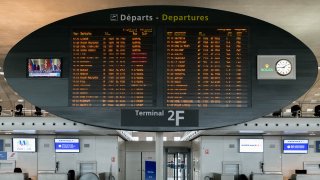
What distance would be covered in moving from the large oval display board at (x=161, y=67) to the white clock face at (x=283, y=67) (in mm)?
11

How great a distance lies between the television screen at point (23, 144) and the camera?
17750mm

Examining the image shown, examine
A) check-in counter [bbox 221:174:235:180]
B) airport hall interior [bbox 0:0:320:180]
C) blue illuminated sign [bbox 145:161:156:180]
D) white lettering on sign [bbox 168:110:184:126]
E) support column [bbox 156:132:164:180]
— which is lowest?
blue illuminated sign [bbox 145:161:156:180]

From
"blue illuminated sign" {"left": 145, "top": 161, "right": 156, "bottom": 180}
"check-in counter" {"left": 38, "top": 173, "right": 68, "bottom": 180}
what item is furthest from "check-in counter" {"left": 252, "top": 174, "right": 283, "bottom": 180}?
"blue illuminated sign" {"left": 145, "top": 161, "right": 156, "bottom": 180}

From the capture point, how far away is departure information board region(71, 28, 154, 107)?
5348 millimetres

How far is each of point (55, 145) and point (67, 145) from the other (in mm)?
482

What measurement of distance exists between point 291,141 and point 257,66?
40.1 ft

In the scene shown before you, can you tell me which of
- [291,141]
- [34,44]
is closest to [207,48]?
[34,44]

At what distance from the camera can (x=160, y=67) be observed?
17.8 ft

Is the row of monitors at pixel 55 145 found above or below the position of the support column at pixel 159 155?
below

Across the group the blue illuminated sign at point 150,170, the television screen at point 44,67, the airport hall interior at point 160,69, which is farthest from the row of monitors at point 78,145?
the television screen at point 44,67

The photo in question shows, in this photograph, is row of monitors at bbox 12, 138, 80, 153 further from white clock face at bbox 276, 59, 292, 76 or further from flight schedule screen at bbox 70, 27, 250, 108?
white clock face at bbox 276, 59, 292, 76

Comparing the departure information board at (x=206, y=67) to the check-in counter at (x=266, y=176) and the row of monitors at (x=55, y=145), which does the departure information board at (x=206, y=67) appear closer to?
the check-in counter at (x=266, y=176)

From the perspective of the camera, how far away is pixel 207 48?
5504 millimetres

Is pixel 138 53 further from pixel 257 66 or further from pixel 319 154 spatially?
pixel 319 154
